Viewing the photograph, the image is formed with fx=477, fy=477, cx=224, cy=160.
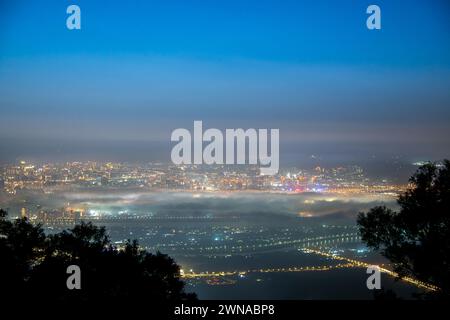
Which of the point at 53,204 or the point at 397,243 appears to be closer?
the point at 397,243

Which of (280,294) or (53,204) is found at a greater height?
(53,204)

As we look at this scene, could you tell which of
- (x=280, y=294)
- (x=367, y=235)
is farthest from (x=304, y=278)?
(x=367, y=235)

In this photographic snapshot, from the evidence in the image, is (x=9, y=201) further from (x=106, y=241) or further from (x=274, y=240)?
(x=106, y=241)

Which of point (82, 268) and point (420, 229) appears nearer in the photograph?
point (420, 229)

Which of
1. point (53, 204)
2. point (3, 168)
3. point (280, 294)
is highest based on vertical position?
point (3, 168)
